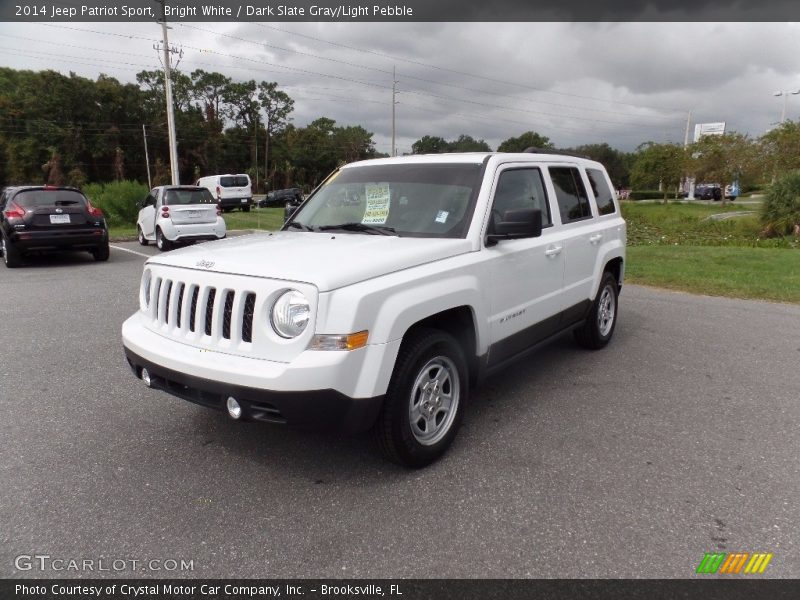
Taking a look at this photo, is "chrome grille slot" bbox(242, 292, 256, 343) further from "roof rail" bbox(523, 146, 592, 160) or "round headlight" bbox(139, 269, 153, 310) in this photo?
"roof rail" bbox(523, 146, 592, 160)

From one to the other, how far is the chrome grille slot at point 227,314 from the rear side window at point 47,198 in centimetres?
1032

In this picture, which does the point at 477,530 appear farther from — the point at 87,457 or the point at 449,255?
the point at 87,457

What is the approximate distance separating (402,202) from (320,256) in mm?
1069

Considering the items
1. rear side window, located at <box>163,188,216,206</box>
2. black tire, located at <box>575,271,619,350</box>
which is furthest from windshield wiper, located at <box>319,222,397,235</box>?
rear side window, located at <box>163,188,216,206</box>

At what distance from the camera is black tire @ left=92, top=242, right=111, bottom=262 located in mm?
11852

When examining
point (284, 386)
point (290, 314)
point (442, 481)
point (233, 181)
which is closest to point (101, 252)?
point (290, 314)

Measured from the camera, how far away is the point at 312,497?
3074 mm

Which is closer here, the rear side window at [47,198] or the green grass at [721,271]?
the green grass at [721,271]

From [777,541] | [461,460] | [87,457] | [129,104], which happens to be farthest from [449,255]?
[129,104]

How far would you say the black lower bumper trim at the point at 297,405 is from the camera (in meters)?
2.77

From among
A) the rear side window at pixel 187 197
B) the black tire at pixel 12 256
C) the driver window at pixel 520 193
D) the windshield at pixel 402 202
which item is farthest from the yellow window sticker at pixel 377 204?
the rear side window at pixel 187 197

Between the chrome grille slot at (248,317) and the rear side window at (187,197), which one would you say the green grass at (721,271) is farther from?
the rear side window at (187,197)

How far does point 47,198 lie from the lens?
1139cm
